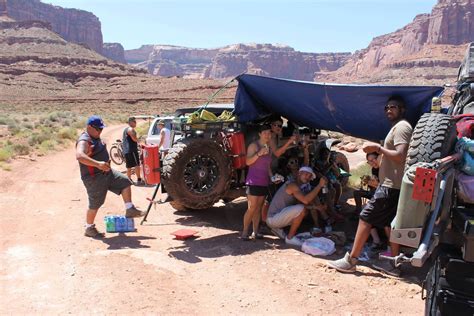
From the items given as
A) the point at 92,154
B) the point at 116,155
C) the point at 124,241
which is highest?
the point at 92,154

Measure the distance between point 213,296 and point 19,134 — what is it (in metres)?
20.3

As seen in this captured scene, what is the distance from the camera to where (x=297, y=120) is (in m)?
7.96

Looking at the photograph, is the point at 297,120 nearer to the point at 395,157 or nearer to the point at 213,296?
the point at 395,157

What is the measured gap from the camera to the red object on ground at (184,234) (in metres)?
6.85

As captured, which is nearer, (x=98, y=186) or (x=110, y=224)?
(x=98, y=186)

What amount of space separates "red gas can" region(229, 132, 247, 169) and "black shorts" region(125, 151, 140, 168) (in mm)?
4555

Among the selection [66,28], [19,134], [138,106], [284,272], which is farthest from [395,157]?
[66,28]

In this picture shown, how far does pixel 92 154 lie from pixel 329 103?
140 inches

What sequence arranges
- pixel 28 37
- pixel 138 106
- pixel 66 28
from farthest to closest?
pixel 66 28 → pixel 28 37 → pixel 138 106

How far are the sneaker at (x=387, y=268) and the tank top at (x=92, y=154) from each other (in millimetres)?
4029

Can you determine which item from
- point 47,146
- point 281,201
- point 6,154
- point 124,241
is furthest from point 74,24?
point 281,201

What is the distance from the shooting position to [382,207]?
518 centimetres

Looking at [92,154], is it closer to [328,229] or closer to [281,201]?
[281,201]

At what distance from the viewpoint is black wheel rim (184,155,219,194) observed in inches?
282
